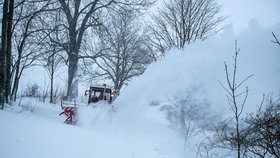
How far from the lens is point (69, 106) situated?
10094 millimetres

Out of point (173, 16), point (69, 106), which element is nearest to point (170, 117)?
point (69, 106)

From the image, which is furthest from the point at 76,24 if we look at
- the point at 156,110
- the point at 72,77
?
the point at 156,110

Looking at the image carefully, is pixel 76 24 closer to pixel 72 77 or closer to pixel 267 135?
pixel 72 77

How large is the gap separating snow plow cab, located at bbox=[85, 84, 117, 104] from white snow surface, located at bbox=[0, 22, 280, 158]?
620 cm

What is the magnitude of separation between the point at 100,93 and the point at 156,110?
28.0 ft

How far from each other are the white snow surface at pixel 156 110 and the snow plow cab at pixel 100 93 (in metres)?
Result: 6.20

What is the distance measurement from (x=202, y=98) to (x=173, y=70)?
123cm

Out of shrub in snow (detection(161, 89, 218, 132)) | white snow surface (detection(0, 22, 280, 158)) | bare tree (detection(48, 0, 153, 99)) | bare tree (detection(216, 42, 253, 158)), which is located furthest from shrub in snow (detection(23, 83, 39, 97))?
bare tree (detection(216, 42, 253, 158))

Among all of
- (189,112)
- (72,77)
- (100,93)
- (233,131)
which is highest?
(72,77)

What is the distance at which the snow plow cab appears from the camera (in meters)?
13.5

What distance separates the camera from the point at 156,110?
5660 millimetres

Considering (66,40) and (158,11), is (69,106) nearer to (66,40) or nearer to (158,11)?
(66,40)

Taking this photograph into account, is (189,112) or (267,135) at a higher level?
(189,112)

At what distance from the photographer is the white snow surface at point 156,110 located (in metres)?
3.49
